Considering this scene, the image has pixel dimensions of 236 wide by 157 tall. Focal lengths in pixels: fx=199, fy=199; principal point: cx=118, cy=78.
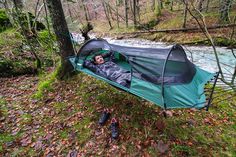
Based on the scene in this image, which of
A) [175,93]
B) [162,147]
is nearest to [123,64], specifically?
[175,93]

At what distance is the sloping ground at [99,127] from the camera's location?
370cm

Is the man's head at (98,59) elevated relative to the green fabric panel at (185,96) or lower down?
elevated

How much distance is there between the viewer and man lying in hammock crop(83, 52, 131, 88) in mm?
4330

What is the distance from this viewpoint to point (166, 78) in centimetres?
367

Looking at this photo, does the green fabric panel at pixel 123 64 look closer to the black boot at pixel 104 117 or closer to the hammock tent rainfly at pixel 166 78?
the hammock tent rainfly at pixel 166 78

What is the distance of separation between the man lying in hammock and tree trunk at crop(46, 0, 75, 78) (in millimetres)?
896

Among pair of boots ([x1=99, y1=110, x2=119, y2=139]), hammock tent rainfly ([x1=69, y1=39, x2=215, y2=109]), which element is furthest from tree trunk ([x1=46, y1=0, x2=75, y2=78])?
pair of boots ([x1=99, y1=110, x2=119, y2=139])

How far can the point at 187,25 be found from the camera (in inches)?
599

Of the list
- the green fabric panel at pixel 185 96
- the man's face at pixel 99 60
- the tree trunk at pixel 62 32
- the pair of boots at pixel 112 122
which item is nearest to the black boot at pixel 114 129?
the pair of boots at pixel 112 122

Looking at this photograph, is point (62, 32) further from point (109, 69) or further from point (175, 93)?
point (175, 93)

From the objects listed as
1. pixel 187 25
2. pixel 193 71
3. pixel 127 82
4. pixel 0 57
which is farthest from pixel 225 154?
pixel 187 25

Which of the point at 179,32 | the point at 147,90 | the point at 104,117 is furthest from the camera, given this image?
the point at 179,32

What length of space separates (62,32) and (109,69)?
179 cm

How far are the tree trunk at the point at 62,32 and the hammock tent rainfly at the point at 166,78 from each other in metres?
2.00
